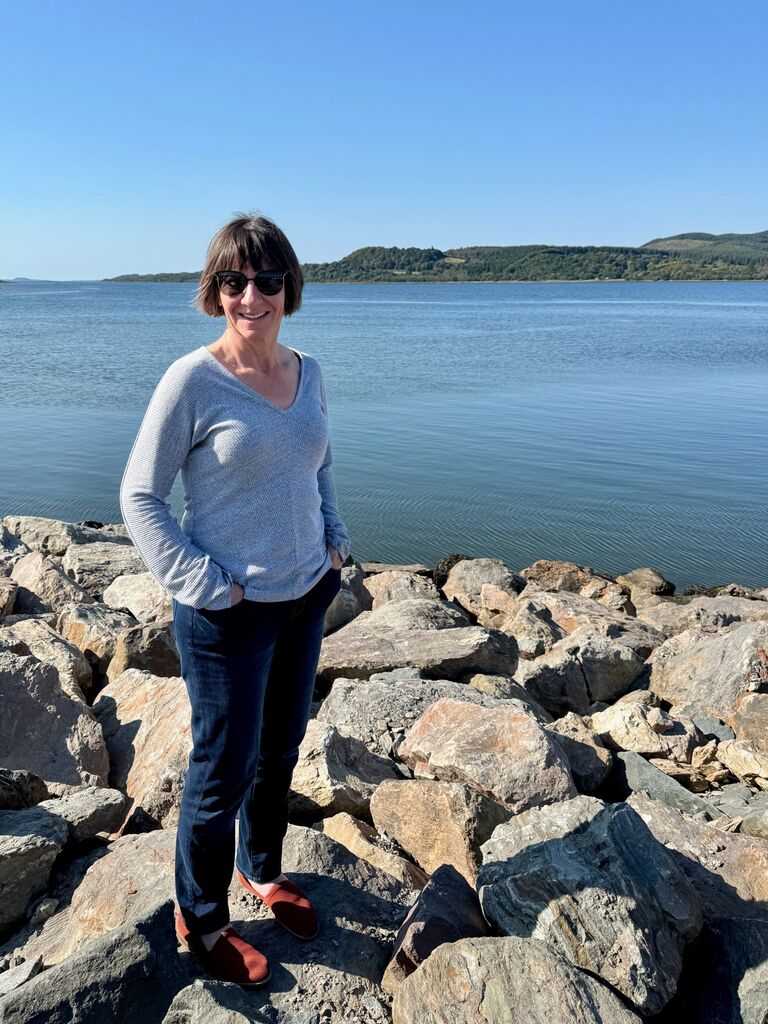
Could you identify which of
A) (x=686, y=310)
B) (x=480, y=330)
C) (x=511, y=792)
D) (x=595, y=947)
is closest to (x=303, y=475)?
(x=595, y=947)

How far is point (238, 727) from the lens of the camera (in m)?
2.89

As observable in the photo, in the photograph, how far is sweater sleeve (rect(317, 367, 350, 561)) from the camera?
331 cm

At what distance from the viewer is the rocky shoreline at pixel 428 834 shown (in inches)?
114

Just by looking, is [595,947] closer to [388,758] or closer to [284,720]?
[284,720]

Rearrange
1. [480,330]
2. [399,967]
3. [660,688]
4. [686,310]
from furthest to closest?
[686,310], [480,330], [660,688], [399,967]

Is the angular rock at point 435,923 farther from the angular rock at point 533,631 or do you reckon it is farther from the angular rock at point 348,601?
the angular rock at point 533,631

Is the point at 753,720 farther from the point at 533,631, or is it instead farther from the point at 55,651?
the point at 55,651

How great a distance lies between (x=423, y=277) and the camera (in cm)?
18650

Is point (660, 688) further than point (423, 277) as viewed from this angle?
No

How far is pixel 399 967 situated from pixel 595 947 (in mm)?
689

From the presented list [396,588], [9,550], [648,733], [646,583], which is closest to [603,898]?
[648,733]

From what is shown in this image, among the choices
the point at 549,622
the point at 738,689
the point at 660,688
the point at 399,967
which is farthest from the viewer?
the point at 549,622

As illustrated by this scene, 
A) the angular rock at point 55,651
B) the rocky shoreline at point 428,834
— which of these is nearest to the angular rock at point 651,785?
the rocky shoreline at point 428,834

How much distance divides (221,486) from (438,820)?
Result: 2.08 m
